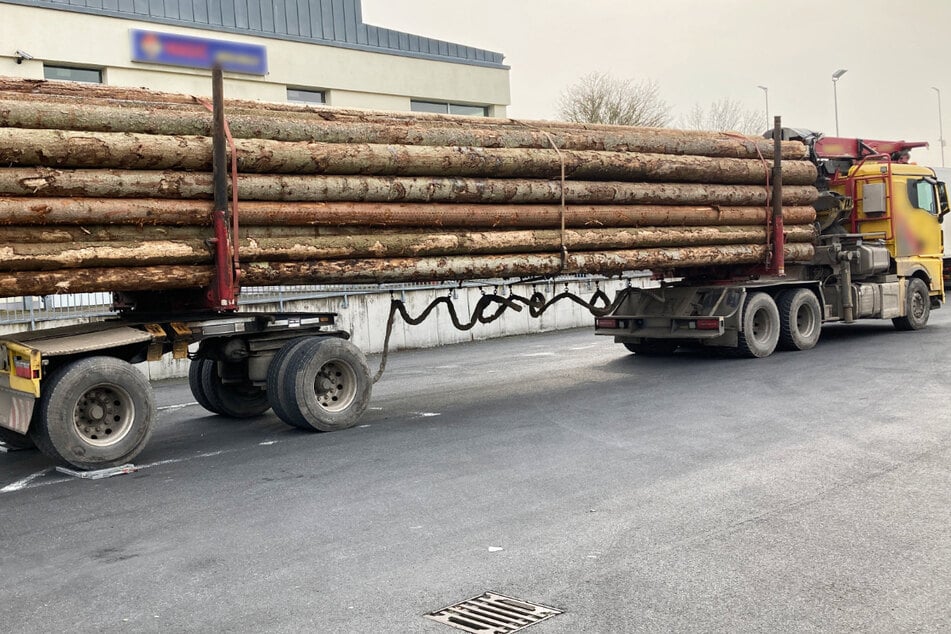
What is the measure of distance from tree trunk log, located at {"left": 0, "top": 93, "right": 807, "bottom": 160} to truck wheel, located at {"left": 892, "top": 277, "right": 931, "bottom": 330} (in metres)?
5.77

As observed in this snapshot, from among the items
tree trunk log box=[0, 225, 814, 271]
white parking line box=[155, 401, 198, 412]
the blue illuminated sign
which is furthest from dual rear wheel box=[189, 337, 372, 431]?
the blue illuminated sign

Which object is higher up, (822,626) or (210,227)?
(210,227)

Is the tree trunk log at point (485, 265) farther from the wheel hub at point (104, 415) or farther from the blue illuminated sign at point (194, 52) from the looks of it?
the blue illuminated sign at point (194, 52)

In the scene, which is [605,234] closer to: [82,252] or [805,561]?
[82,252]

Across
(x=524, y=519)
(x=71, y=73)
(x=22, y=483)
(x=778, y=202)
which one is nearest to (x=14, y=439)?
(x=22, y=483)

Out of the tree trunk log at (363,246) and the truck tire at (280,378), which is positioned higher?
the tree trunk log at (363,246)

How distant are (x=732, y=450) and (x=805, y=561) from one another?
123 inches

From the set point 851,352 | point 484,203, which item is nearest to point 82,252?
point 484,203

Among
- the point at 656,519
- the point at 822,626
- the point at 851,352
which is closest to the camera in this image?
the point at 822,626

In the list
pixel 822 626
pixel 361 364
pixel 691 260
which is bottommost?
pixel 822 626

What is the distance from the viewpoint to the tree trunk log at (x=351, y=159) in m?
8.84

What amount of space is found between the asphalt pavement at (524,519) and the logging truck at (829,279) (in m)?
3.54

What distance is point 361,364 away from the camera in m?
10.8

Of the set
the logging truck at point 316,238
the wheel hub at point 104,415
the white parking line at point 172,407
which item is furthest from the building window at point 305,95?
the wheel hub at point 104,415
